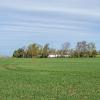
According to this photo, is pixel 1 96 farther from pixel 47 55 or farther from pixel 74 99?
pixel 47 55

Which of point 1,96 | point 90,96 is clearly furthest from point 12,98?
point 90,96

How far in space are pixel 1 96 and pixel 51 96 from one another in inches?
81.1

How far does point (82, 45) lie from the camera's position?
166750 millimetres

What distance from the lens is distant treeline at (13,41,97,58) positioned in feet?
514

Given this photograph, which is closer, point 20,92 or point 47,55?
point 20,92

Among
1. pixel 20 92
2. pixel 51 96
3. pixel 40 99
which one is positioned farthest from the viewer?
pixel 20 92

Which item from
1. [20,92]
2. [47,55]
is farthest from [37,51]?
[20,92]

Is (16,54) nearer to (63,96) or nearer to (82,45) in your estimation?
(82,45)

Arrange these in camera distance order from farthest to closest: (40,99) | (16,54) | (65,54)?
(65,54)
(16,54)
(40,99)

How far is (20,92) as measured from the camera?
1773cm

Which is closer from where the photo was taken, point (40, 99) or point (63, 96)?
point (40, 99)

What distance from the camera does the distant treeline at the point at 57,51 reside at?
157 meters

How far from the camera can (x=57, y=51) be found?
169m

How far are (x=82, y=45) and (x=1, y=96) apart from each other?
151465 millimetres
